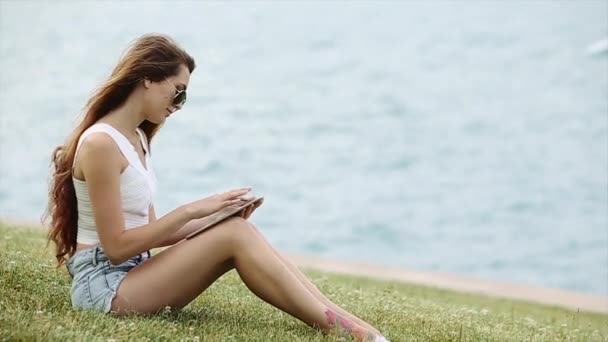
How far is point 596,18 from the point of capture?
1992cm

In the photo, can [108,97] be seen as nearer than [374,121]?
Yes

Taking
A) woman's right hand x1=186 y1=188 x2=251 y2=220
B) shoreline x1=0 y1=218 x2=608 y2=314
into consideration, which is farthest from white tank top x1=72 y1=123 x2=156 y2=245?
shoreline x1=0 y1=218 x2=608 y2=314

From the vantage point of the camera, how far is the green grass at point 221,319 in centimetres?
331

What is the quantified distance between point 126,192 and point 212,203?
0.36 meters

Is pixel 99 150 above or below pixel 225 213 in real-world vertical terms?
above

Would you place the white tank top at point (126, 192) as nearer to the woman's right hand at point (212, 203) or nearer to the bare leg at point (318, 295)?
the woman's right hand at point (212, 203)

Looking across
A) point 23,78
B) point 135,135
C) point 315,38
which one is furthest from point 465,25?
point 135,135

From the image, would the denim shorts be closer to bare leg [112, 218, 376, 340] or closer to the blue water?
bare leg [112, 218, 376, 340]

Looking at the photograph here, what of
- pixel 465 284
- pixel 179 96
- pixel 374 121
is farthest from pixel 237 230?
pixel 374 121

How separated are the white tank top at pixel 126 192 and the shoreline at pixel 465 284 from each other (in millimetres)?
4818

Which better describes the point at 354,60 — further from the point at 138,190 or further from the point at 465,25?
the point at 138,190

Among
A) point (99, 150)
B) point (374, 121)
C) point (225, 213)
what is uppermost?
point (374, 121)

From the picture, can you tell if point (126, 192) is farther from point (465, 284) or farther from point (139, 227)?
point (465, 284)

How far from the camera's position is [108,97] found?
365 cm
